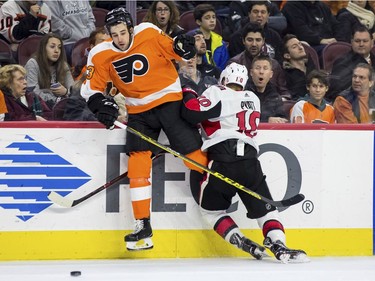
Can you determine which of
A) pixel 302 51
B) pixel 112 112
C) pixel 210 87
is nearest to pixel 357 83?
pixel 302 51

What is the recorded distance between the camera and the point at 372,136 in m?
5.68

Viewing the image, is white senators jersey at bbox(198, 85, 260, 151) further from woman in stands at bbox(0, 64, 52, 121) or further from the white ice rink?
woman in stands at bbox(0, 64, 52, 121)

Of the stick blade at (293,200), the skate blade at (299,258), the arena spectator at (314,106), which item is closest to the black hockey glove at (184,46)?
the arena spectator at (314,106)

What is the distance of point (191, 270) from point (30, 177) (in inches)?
40.0

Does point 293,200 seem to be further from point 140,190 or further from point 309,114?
point 140,190

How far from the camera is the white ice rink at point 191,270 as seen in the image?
4984 mm

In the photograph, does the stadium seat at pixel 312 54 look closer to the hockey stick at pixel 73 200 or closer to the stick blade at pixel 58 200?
the hockey stick at pixel 73 200

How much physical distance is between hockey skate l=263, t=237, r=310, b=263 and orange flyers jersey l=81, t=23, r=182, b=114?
38.1 inches

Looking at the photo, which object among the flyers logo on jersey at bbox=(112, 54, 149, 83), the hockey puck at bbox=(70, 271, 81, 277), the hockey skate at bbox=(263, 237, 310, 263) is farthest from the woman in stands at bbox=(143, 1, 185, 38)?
the hockey puck at bbox=(70, 271, 81, 277)

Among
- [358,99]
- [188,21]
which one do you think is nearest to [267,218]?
[358,99]

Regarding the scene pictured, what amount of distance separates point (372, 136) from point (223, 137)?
92cm

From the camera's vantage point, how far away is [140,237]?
5316mm

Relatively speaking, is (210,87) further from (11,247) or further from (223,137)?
(11,247)

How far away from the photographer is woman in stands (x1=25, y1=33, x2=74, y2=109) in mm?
5855
